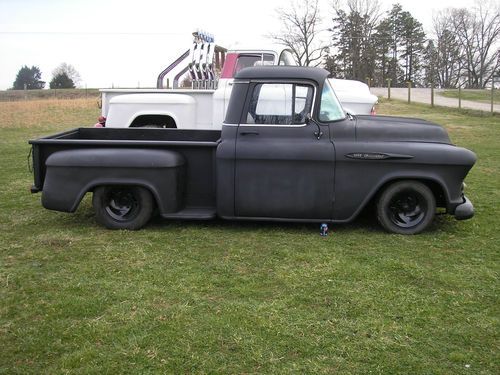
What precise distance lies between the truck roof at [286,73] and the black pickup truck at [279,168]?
11 millimetres

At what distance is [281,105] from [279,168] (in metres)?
0.70

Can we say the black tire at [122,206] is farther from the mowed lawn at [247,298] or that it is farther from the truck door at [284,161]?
the truck door at [284,161]

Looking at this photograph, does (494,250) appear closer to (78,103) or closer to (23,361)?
(23,361)

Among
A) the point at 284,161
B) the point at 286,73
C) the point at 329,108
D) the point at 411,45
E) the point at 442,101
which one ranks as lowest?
the point at 284,161

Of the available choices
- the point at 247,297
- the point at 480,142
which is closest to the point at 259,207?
the point at 247,297

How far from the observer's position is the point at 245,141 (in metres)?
6.02

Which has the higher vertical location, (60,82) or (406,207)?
(60,82)

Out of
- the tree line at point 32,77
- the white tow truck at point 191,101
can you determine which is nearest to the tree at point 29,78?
the tree line at point 32,77

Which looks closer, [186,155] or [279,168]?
[279,168]

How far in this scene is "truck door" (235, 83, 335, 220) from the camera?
5895 mm

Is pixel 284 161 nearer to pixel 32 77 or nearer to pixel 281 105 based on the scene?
pixel 281 105

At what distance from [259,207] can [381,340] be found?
256 centimetres

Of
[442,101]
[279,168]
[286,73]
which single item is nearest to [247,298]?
[279,168]

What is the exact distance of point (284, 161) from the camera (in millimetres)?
5902
